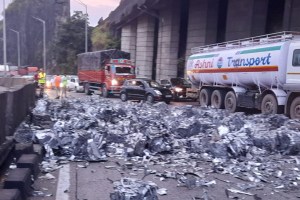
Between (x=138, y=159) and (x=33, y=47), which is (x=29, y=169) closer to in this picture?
(x=138, y=159)

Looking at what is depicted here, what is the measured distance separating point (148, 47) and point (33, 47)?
7564 cm

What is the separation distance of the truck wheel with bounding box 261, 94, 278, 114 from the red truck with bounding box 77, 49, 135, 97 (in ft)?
47.2

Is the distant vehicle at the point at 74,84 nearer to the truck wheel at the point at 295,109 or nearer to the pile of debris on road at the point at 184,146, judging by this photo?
the truck wheel at the point at 295,109

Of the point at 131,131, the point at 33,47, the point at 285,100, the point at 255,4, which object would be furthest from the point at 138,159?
the point at 33,47

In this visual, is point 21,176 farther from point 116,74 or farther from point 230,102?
point 116,74

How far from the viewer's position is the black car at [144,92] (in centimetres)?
2339

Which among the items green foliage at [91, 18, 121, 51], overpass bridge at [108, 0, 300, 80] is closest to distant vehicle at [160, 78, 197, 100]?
overpass bridge at [108, 0, 300, 80]

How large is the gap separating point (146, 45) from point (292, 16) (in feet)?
78.1

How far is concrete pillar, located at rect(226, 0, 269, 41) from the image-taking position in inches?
1052

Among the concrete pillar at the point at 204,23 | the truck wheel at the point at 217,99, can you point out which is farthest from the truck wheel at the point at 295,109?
the concrete pillar at the point at 204,23

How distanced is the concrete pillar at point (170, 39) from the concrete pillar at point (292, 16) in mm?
14974

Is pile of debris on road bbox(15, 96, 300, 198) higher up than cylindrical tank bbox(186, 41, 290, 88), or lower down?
lower down

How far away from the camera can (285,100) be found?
591 inches

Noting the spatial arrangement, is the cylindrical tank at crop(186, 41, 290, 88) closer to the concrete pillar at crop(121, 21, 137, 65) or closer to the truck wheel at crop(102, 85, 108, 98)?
the truck wheel at crop(102, 85, 108, 98)
